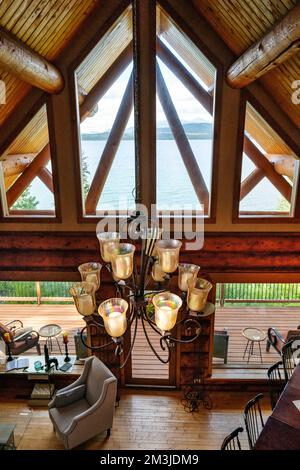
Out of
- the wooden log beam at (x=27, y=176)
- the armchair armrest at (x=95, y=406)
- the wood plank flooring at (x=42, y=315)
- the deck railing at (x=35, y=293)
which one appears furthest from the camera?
the wood plank flooring at (x=42, y=315)

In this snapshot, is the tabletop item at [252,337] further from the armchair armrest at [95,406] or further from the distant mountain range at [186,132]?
the distant mountain range at [186,132]

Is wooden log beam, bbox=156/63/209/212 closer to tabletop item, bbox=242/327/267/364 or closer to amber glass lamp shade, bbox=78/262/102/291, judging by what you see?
amber glass lamp shade, bbox=78/262/102/291

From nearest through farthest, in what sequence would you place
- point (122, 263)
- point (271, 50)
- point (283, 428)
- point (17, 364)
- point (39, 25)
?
point (122, 263), point (271, 50), point (283, 428), point (39, 25), point (17, 364)

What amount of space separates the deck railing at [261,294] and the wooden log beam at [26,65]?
4.37 m

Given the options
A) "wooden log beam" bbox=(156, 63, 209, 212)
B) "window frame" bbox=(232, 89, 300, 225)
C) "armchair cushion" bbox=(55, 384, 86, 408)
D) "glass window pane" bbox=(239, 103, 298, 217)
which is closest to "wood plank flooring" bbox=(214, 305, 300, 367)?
"window frame" bbox=(232, 89, 300, 225)

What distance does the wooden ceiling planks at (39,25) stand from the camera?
9.68ft

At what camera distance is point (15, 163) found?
4.71 meters

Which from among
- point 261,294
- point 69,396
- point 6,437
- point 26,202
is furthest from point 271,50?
point 6,437

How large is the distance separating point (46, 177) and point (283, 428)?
422cm

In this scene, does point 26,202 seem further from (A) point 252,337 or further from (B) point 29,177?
(A) point 252,337

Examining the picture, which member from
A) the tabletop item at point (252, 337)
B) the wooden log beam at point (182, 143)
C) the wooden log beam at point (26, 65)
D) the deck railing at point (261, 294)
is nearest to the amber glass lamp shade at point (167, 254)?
the wooden log beam at point (26, 65)

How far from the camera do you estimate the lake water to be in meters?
4.59

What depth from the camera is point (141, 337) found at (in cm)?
671

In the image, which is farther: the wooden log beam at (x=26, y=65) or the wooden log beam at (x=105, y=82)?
the wooden log beam at (x=105, y=82)
